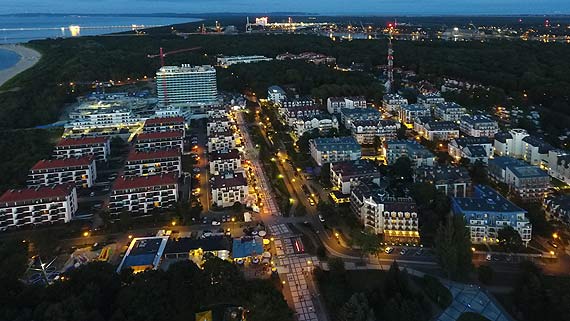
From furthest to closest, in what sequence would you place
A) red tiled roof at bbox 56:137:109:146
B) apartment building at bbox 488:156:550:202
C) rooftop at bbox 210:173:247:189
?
red tiled roof at bbox 56:137:109:146 < rooftop at bbox 210:173:247:189 < apartment building at bbox 488:156:550:202

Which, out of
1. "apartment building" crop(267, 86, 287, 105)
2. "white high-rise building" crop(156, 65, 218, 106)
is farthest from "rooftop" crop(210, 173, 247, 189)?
"white high-rise building" crop(156, 65, 218, 106)

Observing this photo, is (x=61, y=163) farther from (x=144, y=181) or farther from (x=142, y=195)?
(x=142, y=195)

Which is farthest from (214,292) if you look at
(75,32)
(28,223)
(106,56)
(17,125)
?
(75,32)

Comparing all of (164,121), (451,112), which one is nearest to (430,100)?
(451,112)

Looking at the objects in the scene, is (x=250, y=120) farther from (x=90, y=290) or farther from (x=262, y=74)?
(x=90, y=290)

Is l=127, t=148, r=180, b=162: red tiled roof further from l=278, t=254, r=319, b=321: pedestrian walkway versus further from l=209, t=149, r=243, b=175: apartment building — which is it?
l=278, t=254, r=319, b=321: pedestrian walkway

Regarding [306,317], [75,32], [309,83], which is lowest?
[306,317]
